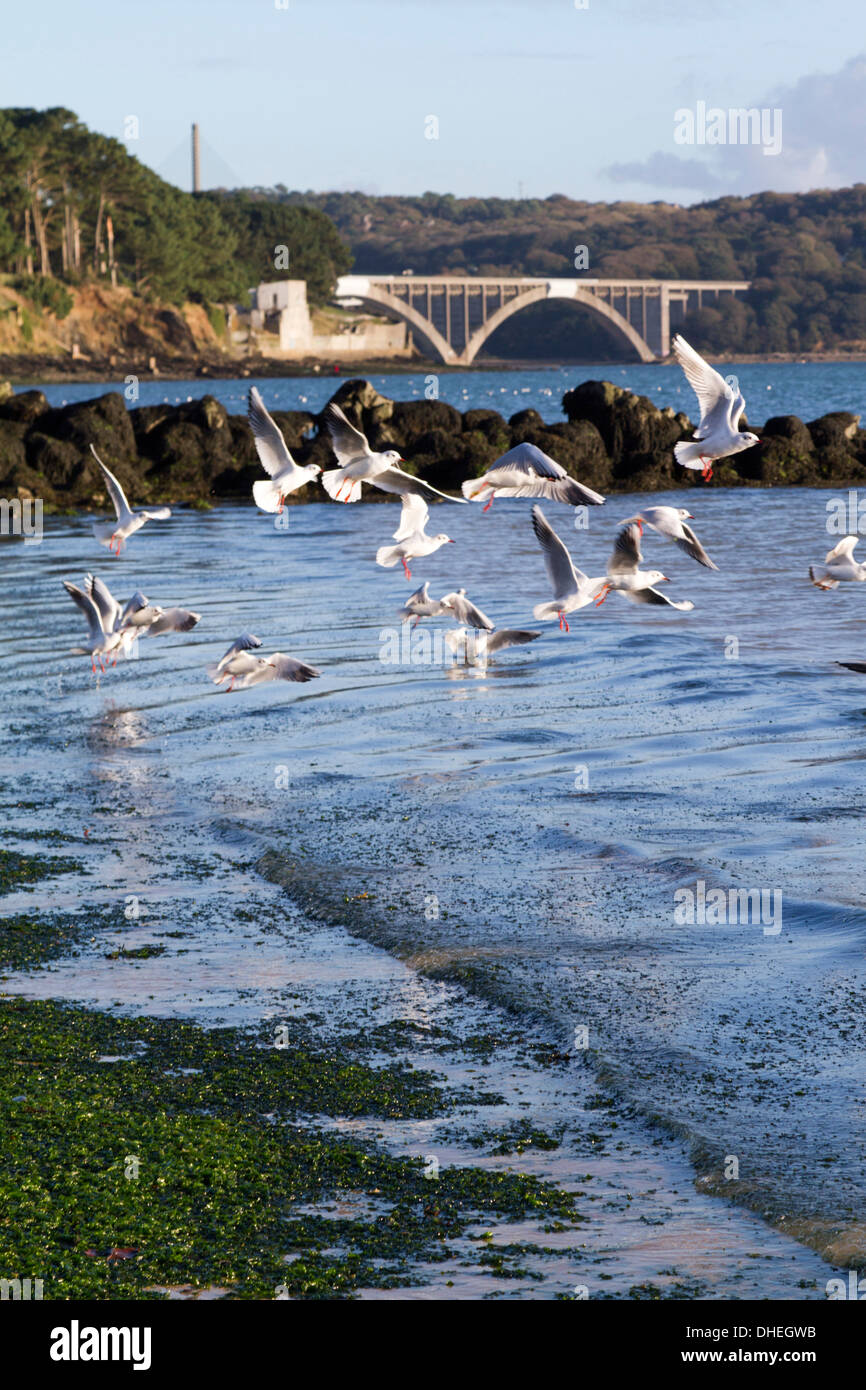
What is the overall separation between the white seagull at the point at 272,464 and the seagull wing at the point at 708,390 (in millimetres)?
3143

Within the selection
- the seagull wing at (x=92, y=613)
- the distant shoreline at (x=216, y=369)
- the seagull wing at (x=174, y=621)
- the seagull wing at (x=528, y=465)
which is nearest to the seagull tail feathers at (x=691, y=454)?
the seagull wing at (x=528, y=465)

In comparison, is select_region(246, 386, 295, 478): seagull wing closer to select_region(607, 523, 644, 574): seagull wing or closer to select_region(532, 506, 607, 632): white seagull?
select_region(532, 506, 607, 632): white seagull

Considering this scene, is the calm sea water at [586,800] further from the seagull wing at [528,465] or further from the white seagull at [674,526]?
the seagull wing at [528,465]

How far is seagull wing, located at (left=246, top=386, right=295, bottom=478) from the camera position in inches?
526

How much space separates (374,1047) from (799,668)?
38.1ft

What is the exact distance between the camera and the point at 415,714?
16000 millimetres

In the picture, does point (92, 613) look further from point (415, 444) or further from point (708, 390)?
point (415, 444)

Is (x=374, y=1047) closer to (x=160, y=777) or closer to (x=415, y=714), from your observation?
(x=160, y=777)

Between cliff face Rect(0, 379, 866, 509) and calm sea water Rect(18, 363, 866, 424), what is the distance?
85.2 ft

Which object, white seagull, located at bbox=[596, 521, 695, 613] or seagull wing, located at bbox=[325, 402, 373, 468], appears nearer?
white seagull, located at bbox=[596, 521, 695, 613]

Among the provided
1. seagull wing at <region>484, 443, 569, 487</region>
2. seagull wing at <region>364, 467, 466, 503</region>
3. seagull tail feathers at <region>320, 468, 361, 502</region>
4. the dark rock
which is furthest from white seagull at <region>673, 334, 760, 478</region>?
the dark rock

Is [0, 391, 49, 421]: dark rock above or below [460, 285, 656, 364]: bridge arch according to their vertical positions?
below

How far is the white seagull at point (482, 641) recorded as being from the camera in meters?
15.8
